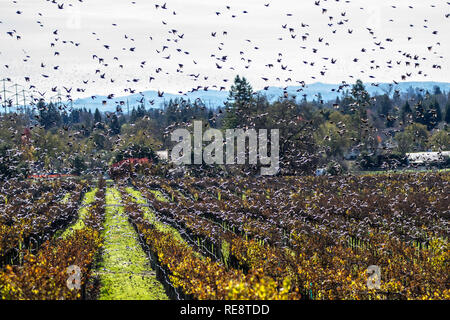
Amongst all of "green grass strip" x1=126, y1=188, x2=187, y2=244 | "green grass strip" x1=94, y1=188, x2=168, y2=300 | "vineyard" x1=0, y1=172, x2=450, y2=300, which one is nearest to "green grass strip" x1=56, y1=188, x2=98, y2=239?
"vineyard" x1=0, y1=172, x2=450, y2=300

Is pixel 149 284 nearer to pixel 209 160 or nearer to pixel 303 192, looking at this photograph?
pixel 303 192

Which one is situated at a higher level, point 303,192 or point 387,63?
point 387,63

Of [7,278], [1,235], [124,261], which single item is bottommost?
[124,261]

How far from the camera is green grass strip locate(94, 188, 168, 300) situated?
18.5 metres

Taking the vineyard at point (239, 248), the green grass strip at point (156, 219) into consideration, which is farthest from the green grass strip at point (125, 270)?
the green grass strip at point (156, 219)

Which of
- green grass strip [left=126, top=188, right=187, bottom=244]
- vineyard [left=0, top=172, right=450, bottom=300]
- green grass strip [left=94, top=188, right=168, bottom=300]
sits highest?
vineyard [left=0, top=172, right=450, bottom=300]

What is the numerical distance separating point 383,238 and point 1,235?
18876 mm

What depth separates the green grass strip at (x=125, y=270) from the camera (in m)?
18.5

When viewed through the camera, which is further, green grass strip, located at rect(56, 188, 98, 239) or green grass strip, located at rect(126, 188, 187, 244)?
green grass strip, located at rect(56, 188, 98, 239)

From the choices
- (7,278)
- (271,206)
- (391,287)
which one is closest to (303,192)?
(271,206)

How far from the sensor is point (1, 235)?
2284 centimetres

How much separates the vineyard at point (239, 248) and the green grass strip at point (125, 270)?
0.05 m

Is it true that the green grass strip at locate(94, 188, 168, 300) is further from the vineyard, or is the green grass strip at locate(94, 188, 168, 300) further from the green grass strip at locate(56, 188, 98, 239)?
the green grass strip at locate(56, 188, 98, 239)

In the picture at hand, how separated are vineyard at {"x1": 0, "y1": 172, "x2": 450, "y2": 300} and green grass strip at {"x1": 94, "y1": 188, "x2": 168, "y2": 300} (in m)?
0.05
